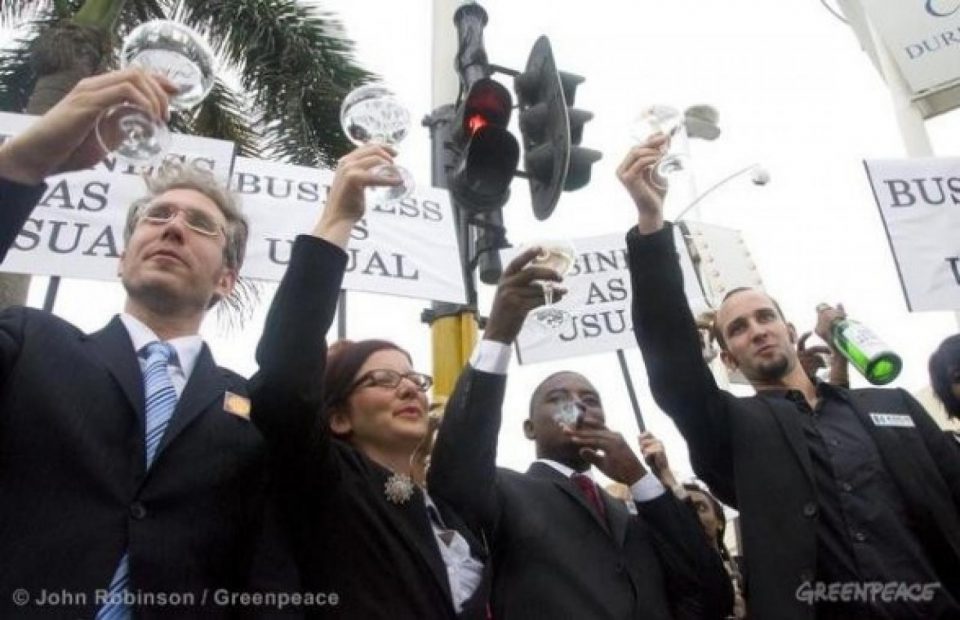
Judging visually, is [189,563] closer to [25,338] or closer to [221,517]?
[221,517]

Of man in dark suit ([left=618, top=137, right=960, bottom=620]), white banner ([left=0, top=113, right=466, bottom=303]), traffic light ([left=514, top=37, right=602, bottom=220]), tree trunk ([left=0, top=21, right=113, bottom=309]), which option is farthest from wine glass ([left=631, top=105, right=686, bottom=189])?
tree trunk ([left=0, top=21, right=113, bottom=309])

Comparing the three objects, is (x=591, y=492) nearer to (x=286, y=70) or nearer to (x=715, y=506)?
(x=715, y=506)

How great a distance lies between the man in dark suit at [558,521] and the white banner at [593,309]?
1.61 meters

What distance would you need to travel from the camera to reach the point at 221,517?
1.80 metres

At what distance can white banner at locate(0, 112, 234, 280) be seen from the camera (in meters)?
3.65

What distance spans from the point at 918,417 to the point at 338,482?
1.73 metres

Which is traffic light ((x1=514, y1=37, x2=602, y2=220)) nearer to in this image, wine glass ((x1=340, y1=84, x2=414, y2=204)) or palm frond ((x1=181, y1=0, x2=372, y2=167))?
wine glass ((x1=340, y1=84, x2=414, y2=204))

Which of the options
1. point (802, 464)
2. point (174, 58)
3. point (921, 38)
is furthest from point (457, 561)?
point (921, 38)

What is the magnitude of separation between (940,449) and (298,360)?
1896 mm

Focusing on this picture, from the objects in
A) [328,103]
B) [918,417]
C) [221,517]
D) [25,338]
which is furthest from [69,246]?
[328,103]

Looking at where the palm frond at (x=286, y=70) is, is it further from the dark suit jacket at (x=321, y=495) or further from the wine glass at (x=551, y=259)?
the dark suit jacket at (x=321, y=495)

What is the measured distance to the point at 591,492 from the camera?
2.95 meters

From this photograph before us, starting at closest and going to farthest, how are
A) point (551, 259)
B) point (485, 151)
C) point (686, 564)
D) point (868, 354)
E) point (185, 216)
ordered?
point (185, 216)
point (551, 259)
point (686, 564)
point (868, 354)
point (485, 151)

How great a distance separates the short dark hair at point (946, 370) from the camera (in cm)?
320
